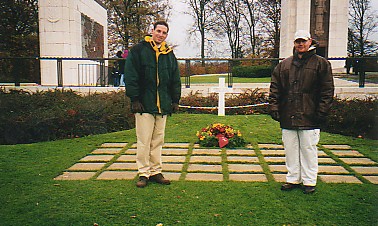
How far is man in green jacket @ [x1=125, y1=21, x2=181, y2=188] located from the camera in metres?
5.24

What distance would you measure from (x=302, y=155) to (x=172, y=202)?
1765mm

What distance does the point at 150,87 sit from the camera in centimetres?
532

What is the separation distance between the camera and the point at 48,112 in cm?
992

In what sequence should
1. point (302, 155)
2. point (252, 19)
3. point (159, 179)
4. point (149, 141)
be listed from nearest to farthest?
point (302, 155)
point (149, 141)
point (159, 179)
point (252, 19)

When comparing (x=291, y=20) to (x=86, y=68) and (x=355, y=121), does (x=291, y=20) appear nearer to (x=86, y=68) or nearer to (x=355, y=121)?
(x=86, y=68)

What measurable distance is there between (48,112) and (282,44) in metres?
19.8

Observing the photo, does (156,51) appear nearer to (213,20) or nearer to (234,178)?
(234,178)

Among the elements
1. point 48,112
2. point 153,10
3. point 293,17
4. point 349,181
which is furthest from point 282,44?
point 349,181

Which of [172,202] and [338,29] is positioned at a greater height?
[338,29]

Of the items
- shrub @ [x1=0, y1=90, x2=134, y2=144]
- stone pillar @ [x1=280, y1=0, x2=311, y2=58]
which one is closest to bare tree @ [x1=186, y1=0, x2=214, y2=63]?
stone pillar @ [x1=280, y1=0, x2=311, y2=58]

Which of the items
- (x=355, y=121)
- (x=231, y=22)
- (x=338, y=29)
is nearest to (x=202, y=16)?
(x=231, y=22)

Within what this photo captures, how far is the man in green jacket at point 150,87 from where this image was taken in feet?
17.2

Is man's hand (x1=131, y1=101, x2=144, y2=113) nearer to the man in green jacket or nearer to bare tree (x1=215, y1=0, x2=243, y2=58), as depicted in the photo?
the man in green jacket

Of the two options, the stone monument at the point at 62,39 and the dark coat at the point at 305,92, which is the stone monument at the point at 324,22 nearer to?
the stone monument at the point at 62,39
